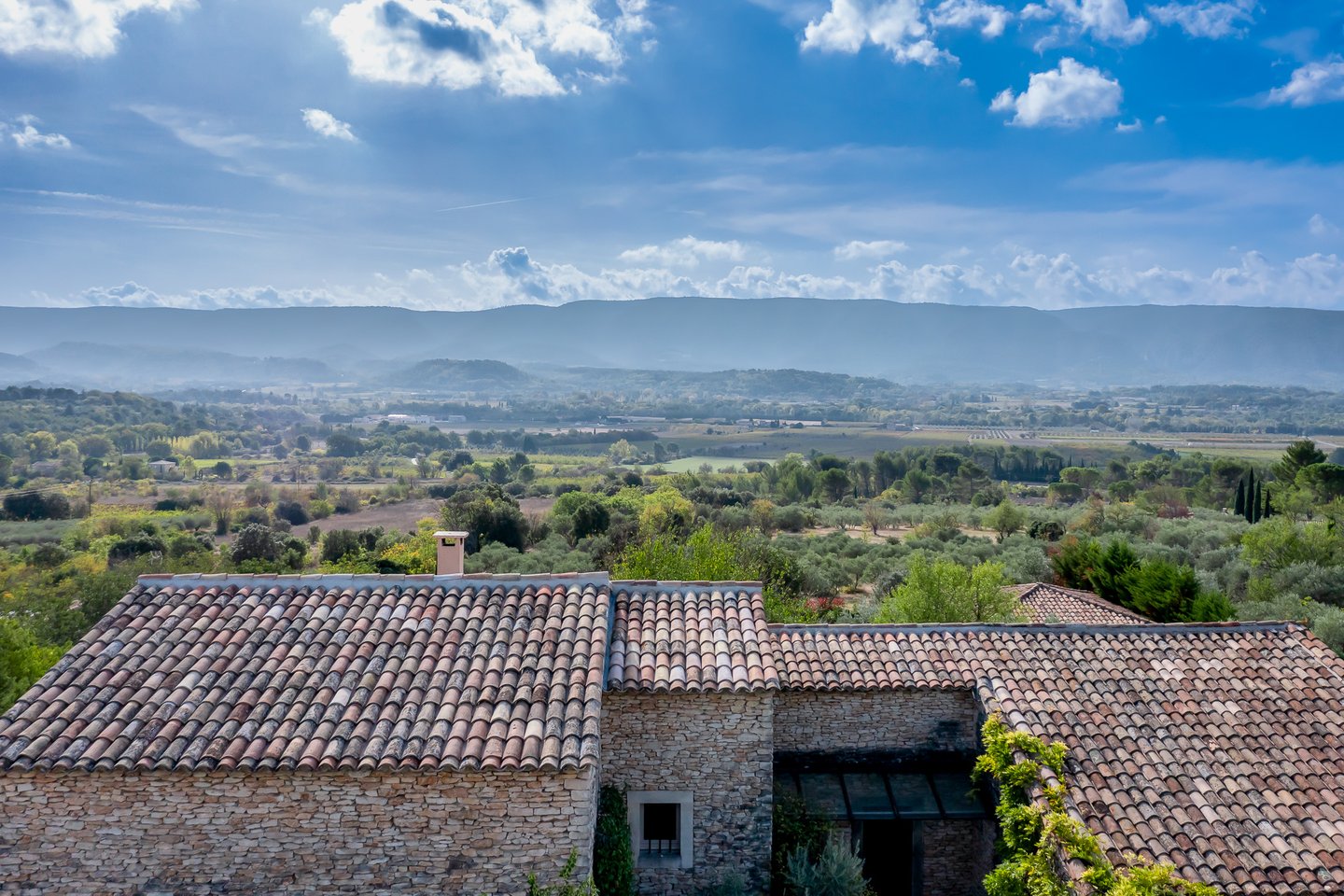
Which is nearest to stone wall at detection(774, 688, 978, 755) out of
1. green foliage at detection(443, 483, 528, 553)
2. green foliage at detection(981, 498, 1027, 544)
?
green foliage at detection(443, 483, 528, 553)

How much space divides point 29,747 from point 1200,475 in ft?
304

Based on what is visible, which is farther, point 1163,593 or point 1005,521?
point 1005,521

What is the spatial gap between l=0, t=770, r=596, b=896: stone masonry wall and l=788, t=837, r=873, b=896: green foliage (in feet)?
10.2

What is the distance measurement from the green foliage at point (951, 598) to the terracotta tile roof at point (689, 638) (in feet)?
32.5

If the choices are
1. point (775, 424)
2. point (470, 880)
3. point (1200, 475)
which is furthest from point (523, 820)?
point (775, 424)

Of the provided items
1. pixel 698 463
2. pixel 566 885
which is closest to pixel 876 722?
pixel 566 885

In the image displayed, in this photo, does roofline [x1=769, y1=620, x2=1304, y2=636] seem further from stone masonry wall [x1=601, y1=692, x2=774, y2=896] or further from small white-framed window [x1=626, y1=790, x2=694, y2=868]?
small white-framed window [x1=626, y1=790, x2=694, y2=868]

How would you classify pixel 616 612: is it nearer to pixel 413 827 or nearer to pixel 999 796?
pixel 413 827

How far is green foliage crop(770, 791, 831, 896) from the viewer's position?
37.3 feet

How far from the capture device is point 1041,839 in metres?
9.98

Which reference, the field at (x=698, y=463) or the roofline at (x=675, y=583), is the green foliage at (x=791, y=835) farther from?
the field at (x=698, y=463)

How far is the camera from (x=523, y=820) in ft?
30.9

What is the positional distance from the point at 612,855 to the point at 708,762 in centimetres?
166

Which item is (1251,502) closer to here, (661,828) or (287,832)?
(661,828)
